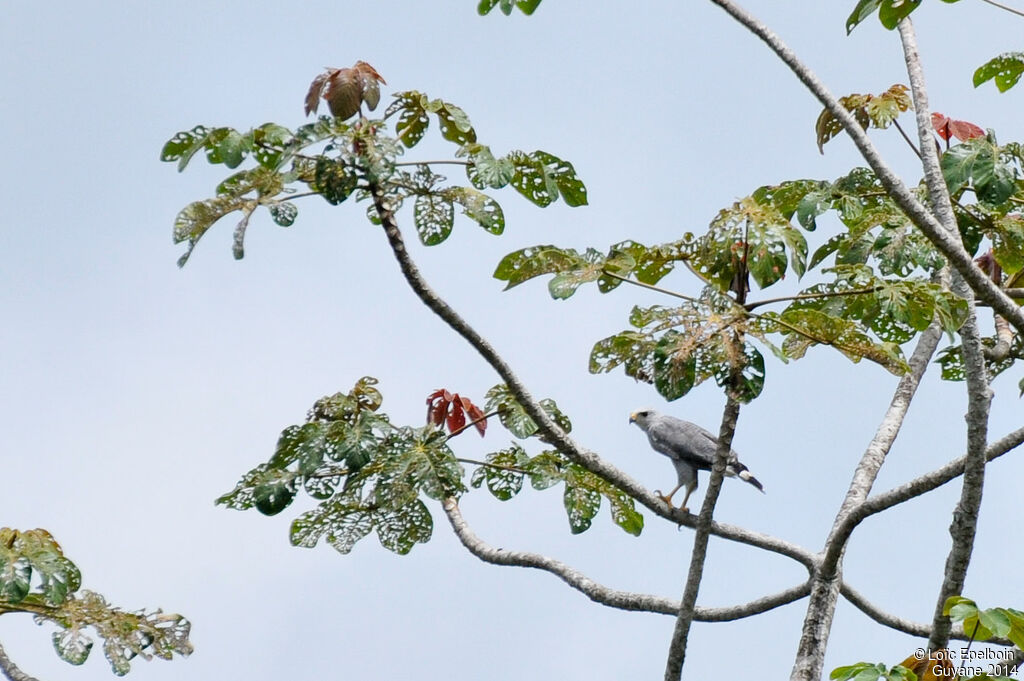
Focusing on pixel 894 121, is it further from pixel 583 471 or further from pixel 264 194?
pixel 264 194

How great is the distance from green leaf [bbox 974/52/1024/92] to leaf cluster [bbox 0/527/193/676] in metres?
4.84

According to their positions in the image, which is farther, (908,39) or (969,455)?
(908,39)

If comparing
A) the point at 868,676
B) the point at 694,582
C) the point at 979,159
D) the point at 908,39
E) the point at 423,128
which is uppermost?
the point at 908,39

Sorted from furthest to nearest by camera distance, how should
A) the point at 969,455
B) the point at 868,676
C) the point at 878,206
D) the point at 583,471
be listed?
the point at 878,206 < the point at 583,471 < the point at 969,455 < the point at 868,676

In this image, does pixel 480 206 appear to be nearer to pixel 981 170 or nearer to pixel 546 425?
pixel 546 425

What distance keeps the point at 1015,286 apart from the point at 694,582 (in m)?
2.94

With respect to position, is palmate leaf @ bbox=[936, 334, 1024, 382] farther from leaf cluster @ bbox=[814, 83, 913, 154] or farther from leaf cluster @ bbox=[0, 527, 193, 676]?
leaf cluster @ bbox=[0, 527, 193, 676]

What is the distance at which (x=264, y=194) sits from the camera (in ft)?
17.1

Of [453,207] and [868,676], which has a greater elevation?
[453,207]

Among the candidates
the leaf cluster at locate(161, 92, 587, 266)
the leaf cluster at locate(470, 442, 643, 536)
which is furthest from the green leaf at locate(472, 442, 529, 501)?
the leaf cluster at locate(161, 92, 587, 266)

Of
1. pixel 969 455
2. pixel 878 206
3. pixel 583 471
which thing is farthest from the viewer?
pixel 878 206

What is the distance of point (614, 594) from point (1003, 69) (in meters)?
3.29

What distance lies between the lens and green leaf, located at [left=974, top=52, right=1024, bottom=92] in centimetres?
653

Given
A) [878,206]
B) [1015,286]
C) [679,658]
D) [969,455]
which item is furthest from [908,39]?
[679,658]
